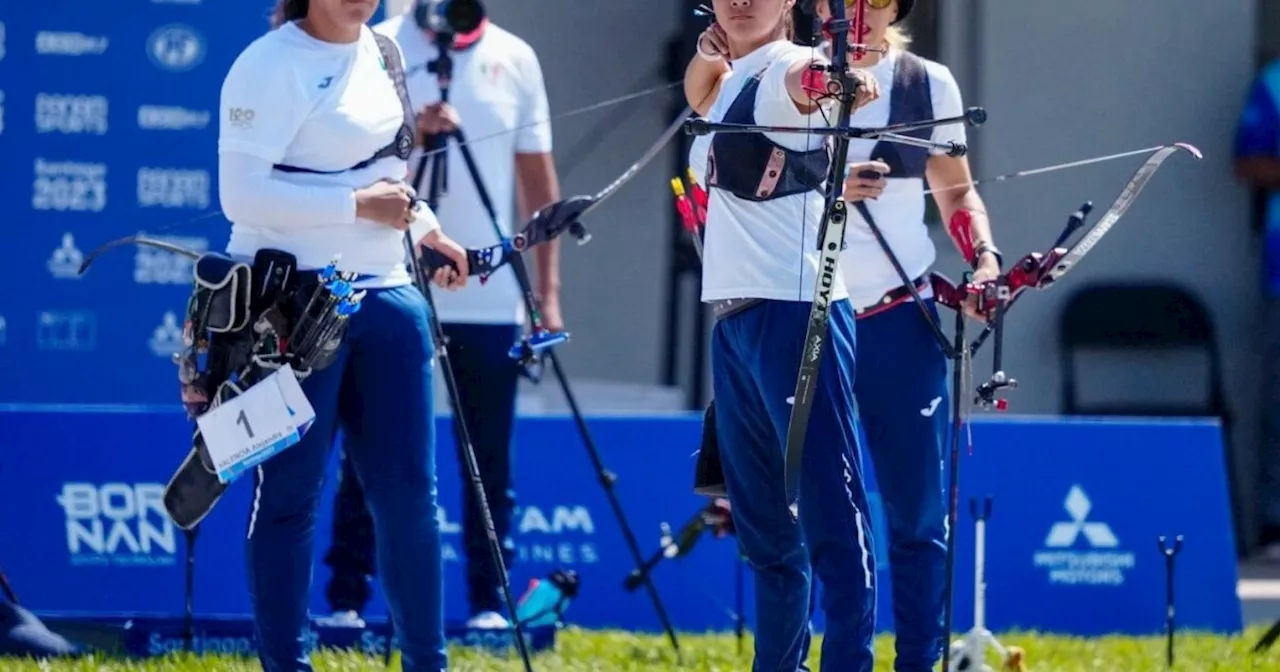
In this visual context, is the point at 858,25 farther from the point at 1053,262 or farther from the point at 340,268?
the point at 340,268

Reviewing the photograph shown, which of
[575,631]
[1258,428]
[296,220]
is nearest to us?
[296,220]

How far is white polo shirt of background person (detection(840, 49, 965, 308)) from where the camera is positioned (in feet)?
15.2

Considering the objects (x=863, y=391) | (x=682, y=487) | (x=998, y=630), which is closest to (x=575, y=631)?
(x=682, y=487)

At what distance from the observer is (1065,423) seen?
250 inches

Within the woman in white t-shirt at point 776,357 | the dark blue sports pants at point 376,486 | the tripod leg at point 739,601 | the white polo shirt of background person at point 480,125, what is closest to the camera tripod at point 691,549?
the tripod leg at point 739,601

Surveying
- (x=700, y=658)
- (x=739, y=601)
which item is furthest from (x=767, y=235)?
(x=739, y=601)

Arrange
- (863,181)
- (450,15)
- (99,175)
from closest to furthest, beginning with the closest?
(863,181) → (450,15) → (99,175)

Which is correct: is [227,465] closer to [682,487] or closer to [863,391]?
[863,391]

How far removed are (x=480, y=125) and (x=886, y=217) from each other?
1393 mm

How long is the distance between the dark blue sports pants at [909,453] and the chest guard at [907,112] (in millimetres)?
305

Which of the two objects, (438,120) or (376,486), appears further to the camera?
(438,120)

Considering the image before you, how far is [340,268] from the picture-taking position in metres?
4.32

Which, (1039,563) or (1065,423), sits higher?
(1065,423)

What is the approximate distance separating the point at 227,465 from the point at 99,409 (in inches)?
81.9
